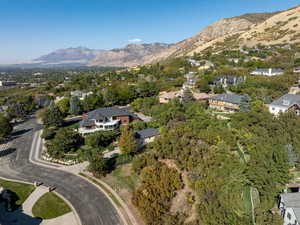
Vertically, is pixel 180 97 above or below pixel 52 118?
above

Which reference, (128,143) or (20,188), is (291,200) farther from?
(20,188)

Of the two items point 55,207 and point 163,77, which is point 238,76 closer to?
point 163,77

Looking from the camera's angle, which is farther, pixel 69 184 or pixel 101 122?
pixel 101 122

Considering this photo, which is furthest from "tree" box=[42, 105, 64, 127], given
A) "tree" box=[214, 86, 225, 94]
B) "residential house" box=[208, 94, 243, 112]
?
"tree" box=[214, 86, 225, 94]

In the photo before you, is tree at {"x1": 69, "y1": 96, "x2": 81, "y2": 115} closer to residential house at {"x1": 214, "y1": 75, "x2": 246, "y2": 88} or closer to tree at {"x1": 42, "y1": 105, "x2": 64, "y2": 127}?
tree at {"x1": 42, "y1": 105, "x2": 64, "y2": 127}

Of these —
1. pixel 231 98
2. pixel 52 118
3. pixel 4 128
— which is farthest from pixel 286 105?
pixel 4 128

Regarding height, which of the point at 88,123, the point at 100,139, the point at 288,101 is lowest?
the point at 100,139
